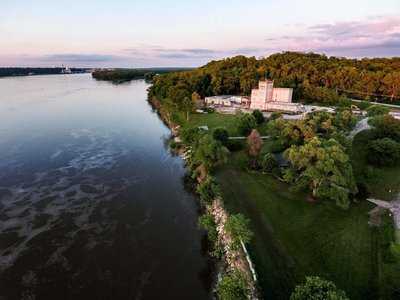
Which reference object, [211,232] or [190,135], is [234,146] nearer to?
[190,135]

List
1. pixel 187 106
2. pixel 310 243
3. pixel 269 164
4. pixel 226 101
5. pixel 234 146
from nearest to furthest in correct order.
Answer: pixel 310 243 < pixel 269 164 < pixel 234 146 < pixel 187 106 < pixel 226 101

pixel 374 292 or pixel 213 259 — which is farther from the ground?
pixel 374 292

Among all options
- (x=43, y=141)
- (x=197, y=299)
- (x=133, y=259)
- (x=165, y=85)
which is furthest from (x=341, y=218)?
(x=165, y=85)

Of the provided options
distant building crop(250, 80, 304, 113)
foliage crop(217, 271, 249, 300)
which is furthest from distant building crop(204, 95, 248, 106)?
foliage crop(217, 271, 249, 300)

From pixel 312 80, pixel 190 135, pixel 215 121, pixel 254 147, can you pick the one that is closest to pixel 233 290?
pixel 254 147

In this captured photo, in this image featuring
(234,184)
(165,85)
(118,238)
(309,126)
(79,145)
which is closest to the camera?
(118,238)

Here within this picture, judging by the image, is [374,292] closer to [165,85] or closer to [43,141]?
[43,141]
